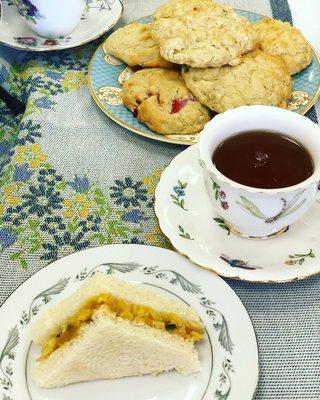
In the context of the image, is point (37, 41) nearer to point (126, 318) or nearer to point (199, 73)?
point (199, 73)

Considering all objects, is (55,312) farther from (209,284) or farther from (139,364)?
(209,284)

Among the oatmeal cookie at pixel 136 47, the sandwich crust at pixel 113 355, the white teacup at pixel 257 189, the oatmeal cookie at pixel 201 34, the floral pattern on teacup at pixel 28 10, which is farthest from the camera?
the floral pattern on teacup at pixel 28 10

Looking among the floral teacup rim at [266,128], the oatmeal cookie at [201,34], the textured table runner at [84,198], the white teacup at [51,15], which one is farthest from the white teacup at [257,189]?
the white teacup at [51,15]

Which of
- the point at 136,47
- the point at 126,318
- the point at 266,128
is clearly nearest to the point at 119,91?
the point at 136,47

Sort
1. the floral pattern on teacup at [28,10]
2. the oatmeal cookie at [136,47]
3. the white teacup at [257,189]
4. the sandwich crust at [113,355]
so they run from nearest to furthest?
the sandwich crust at [113,355] → the white teacup at [257,189] → the oatmeal cookie at [136,47] → the floral pattern on teacup at [28,10]

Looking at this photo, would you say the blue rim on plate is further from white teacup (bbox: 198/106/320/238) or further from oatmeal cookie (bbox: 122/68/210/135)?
white teacup (bbox: 198/106/320/238)

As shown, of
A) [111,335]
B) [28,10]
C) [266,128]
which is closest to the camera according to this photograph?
[111,335]

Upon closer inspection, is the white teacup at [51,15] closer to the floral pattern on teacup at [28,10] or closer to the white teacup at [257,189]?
the floral pattern on teacup at [28,10]
